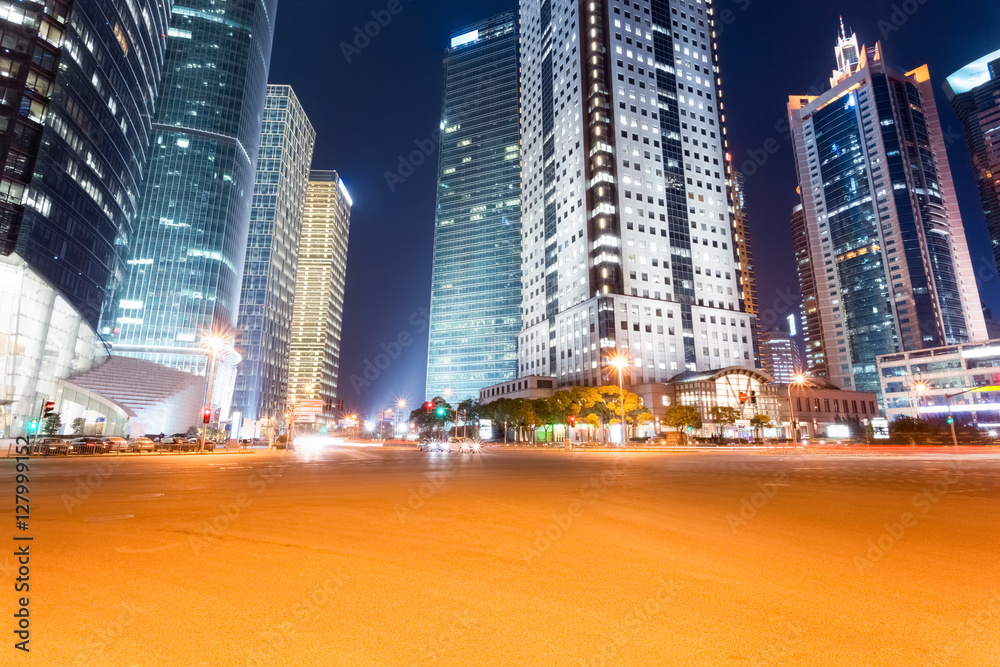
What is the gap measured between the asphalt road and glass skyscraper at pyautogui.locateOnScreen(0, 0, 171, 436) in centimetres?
5619

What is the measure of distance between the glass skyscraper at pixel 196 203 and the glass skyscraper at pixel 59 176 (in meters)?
30.7

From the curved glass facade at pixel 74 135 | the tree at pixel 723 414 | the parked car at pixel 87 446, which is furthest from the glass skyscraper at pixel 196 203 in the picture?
the tree at pixel 723 414

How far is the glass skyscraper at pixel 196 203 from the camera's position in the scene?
10262 centimetres

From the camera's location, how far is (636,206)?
11406cm

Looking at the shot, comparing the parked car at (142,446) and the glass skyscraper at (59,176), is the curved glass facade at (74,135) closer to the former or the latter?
the glass skyscraper at (59,176)

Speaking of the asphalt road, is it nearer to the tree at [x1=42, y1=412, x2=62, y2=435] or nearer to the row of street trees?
the tree at [x1=42, y1=412, x2=62, y2=435]

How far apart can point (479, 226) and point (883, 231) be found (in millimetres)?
143487

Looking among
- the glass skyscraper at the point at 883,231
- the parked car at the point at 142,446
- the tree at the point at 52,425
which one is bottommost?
the parked car at the point at 142,446

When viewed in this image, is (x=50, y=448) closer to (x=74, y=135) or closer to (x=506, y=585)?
(x=74, y=135)

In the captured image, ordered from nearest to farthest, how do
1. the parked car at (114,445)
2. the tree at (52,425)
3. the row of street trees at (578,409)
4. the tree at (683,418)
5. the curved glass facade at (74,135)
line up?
1. the parked car at (114,445)
2. the curved glass facade at (74,135)
3. the tree at (52,425)
4. the row of street trees at (578,409)
5. the tree at (683,418)

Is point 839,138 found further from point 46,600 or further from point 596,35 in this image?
point 46,600

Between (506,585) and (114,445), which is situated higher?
(114,445)

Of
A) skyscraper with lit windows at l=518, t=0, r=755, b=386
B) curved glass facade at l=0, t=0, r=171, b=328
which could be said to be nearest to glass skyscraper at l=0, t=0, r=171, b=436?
curved glass facade at l=0, t=0, r=171, b=328

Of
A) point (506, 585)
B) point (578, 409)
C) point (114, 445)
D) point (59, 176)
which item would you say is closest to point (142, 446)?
point (114, 445)
